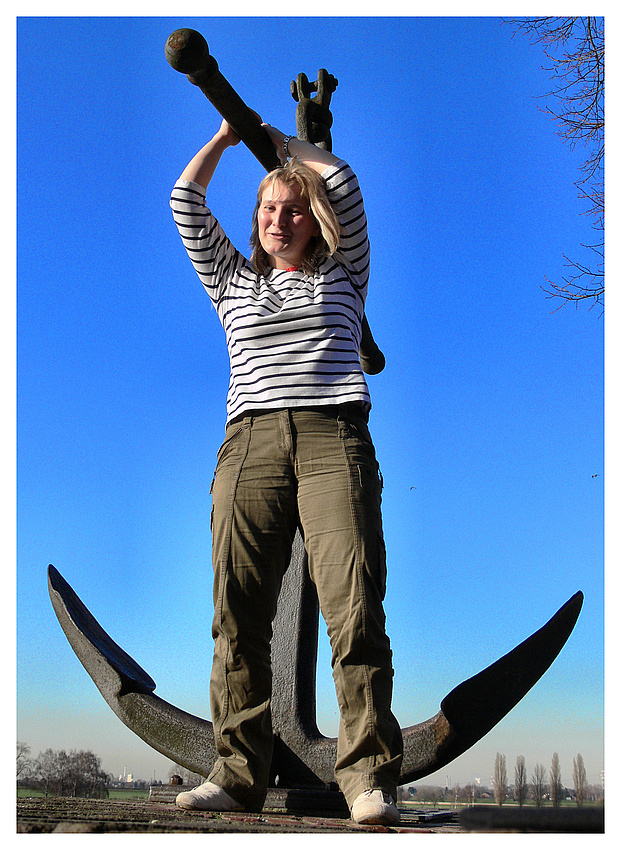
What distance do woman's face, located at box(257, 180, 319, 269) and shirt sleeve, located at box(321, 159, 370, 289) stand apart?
8 cm

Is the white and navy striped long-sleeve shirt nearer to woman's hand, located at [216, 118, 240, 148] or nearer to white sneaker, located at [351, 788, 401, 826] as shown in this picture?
woman's hand, located at [216, 118, 240, 148]

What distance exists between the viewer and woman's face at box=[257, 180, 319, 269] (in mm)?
2061

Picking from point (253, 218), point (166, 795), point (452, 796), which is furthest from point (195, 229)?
point (452, 796)

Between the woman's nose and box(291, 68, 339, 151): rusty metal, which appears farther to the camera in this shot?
box(291, 68, 339, 151): rusty metal

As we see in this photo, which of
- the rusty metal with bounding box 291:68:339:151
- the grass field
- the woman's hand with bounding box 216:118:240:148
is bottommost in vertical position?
the grass field

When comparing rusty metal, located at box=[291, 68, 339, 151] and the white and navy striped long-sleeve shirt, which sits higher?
rusty metal, located at box=[291, 68, 339, 151]

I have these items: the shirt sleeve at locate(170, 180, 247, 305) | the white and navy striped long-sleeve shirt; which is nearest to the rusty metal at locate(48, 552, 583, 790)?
the white and navy striped long-sleeve shirt

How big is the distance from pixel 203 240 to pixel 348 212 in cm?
41

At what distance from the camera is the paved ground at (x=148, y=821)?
1.28 meters

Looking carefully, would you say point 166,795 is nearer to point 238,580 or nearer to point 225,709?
point 225,709

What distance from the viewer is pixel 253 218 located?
2.22 m

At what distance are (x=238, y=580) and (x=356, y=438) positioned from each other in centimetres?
44

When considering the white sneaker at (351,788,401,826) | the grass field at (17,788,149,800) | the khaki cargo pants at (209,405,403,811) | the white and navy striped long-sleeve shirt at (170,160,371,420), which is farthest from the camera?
the grass field at (17,788,149,800)

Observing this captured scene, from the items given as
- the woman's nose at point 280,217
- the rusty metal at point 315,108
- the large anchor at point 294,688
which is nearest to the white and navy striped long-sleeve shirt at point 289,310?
the woman's nose at point 280,217
